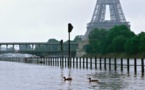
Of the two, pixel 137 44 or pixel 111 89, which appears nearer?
pixel 111 89

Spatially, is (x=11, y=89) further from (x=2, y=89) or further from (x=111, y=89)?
(x=111, y=89)

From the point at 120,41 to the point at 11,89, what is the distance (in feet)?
520

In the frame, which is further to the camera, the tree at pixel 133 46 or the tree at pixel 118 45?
the tree at pixel 118 45

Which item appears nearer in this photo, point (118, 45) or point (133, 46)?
point (133, 46)

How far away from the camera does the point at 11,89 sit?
137 feet

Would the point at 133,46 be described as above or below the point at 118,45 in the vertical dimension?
below

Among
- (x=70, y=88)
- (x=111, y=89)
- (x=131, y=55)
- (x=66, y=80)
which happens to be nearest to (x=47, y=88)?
(x=70, y=88)

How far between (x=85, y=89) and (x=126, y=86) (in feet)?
14.3

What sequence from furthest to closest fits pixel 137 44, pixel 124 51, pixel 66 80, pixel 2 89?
1. pixel 124 51
2. pixel 137 44
3. pixel 66 80
4. pixel 2 89

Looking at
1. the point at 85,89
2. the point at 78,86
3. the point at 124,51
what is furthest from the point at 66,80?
the point at 124,51

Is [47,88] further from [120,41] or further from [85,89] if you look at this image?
[120,41]

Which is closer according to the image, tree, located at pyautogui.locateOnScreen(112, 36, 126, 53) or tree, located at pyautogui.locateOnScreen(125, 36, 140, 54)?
tree, located at pyautogui.locateOnScreen(125, 36, 140, 54)

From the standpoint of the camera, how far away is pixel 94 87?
1711 inches

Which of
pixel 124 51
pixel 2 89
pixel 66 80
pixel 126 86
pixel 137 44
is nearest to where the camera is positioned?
pixel 2 89
